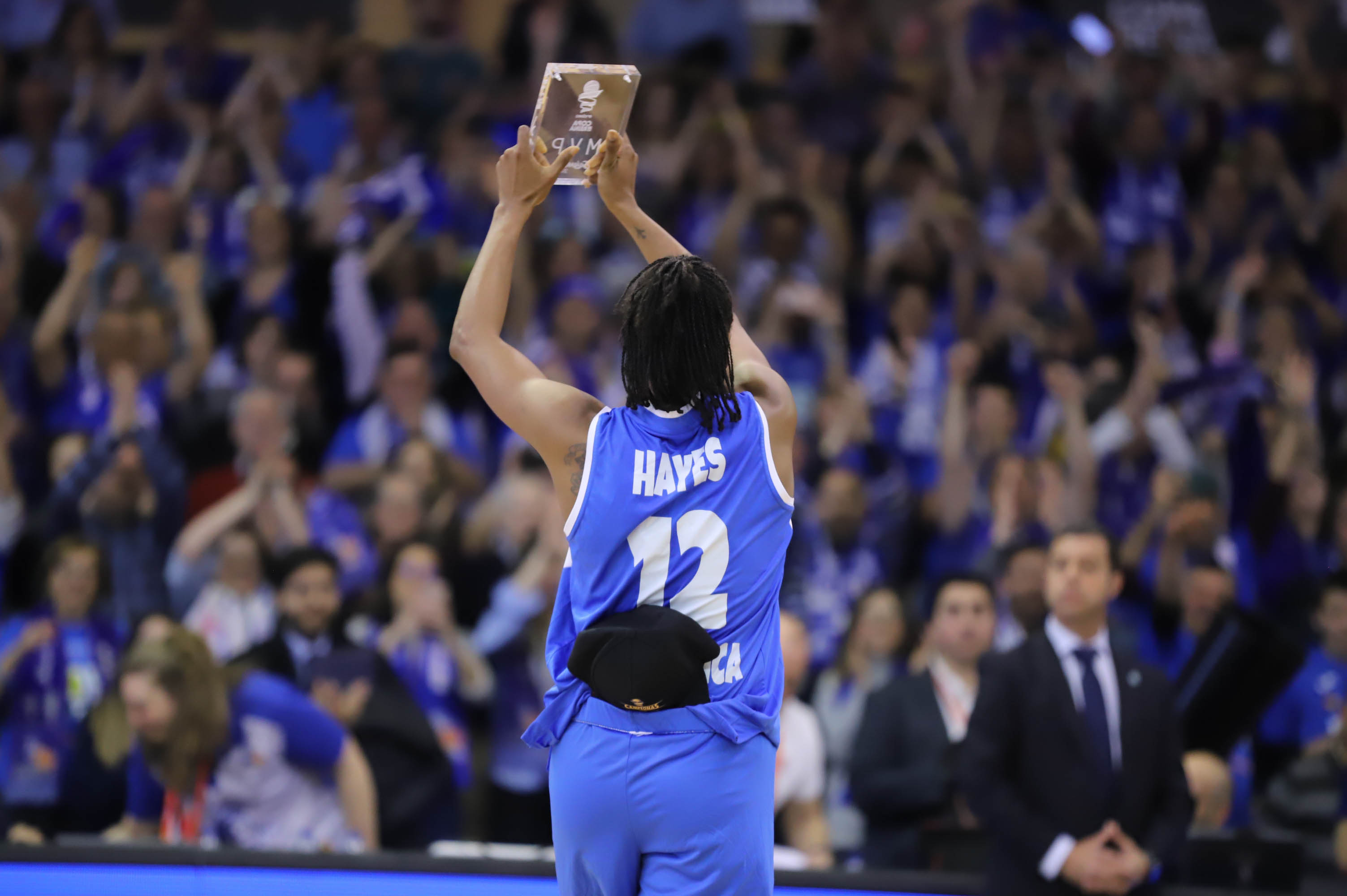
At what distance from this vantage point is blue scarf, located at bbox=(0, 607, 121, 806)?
586 centimetres

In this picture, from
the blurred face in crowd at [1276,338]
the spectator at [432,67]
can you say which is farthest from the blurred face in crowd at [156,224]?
the blurred face in crowd at [1276,338]

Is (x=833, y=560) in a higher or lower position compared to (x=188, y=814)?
higher

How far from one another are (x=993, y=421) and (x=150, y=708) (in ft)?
14.0

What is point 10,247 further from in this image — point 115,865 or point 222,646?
point 115,865

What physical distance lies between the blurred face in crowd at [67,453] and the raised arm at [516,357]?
→ 4.35m

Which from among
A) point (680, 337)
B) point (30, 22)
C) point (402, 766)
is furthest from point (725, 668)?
point (30, 22)

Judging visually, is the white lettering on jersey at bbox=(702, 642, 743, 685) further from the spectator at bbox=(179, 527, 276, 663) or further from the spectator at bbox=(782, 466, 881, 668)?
the spectator at bbox=(782, 466, 881, 668)

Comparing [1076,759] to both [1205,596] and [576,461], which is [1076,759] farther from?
[1205,596]

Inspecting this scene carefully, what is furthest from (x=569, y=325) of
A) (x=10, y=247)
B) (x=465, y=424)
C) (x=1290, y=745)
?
(x=1290, y=745)

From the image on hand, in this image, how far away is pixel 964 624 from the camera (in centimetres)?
579

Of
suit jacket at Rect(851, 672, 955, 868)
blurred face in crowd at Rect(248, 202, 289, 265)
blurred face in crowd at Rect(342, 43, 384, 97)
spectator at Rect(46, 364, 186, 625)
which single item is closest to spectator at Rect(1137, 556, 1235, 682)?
suit jacket at Rect(851, 672, 955, 868)

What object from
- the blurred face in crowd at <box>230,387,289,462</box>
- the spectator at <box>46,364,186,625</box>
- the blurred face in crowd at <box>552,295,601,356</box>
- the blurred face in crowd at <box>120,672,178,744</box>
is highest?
the blurred face in crowd at <box>552,295,601,356</box>

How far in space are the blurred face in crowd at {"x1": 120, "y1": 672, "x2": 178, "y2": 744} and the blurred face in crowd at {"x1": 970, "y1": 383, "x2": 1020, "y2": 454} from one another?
4.16 m

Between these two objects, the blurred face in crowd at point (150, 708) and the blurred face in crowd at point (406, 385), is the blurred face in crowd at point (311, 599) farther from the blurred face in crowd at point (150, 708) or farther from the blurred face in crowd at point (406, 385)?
the blurred face in crowd at point (406, 385)
